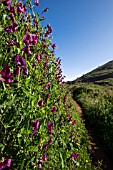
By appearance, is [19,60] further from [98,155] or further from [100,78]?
[100,78]

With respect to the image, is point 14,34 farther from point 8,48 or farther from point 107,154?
point 107,154

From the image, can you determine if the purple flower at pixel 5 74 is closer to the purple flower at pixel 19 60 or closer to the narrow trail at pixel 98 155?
the purple flower at pixel 19 60

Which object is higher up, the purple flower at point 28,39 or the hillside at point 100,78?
the hillside at point 100,78

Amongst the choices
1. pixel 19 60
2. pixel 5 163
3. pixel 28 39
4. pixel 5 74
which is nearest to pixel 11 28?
pixel 28 39

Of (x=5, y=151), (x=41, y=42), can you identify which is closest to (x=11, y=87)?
(x=5, y=151)

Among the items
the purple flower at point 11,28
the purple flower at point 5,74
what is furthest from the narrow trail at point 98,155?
the purple flower at point 5,74

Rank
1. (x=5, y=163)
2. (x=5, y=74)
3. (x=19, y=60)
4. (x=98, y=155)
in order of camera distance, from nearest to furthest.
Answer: (x=5, y=74) < (x=5, y=163) < (x=19, y=60) < (x=98, y=155)

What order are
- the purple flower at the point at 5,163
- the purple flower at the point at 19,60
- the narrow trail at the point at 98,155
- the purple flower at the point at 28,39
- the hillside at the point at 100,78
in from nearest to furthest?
the purple flower at the point at 5,163, the purple flower at the point at 19,60, the purple flower at the point at 28,39, the narrow trail at the point at 98,155, the hillside at the point at 100,78

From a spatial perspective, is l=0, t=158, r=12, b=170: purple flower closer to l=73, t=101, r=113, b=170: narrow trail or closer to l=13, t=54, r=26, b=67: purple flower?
l=13, t=54, r=26, b=67: purple flower

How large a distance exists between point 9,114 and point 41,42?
2.49 meters

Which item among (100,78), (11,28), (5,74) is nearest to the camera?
(5,74)

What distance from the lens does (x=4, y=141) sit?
11.2ft

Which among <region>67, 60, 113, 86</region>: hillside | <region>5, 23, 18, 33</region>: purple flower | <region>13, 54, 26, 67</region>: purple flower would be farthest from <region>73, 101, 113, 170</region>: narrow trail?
<region>67, 60, 113, 86</region>: hillside

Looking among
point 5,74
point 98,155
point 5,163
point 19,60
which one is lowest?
point 98,155
